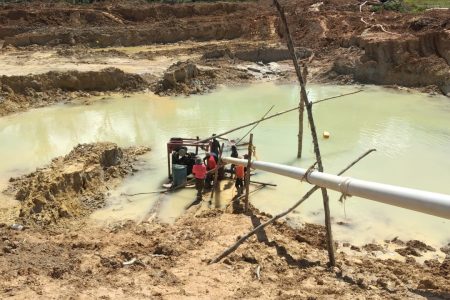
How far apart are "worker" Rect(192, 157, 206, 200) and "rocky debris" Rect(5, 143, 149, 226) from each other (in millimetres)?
2328

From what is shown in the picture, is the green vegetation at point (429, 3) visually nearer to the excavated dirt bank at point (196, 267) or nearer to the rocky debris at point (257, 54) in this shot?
the rocky debris at point (257, 54)

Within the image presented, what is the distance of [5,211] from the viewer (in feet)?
34.1

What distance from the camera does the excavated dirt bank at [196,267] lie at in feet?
19.9

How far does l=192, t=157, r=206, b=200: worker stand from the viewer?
11180 mm

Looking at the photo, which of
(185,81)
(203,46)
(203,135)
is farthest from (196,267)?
(203,46)

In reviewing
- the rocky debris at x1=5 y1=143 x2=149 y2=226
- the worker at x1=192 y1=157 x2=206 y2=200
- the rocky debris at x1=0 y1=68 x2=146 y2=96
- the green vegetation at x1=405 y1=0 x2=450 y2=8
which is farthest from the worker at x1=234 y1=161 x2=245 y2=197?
the green vegetation at x1=405 y1=0 x2=450 y2=8

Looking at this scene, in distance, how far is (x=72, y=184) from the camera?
11195 millimetres

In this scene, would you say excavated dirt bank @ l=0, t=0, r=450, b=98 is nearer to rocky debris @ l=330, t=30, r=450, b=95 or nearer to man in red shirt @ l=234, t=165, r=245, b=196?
rocky debris @ l=330, t=30, r=450, b=95

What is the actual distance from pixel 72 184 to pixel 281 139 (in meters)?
7.75

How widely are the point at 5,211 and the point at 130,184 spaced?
3.22 meters

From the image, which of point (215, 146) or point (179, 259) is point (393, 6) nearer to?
point (215, 146)

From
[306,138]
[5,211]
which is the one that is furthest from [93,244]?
[306,138]

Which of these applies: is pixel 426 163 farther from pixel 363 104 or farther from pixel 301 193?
pixel 363 104

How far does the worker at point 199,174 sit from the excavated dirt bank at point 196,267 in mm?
1996
